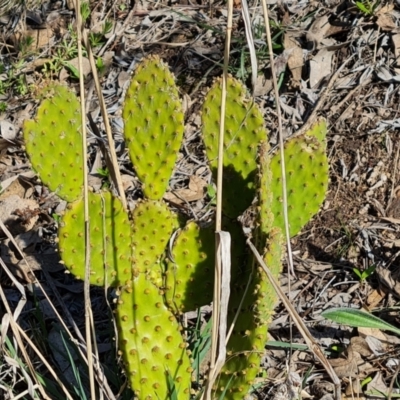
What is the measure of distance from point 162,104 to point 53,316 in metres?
1.03

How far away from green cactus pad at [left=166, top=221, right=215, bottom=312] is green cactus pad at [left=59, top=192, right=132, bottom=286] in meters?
0.12

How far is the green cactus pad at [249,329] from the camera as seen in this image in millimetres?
1652

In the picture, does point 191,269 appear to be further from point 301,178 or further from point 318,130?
point 318,130

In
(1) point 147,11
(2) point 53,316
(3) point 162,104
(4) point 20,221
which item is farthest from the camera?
(1) point 147,11

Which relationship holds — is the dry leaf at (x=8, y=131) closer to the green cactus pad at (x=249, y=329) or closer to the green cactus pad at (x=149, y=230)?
the green cactus pad at (x=149, y=230)

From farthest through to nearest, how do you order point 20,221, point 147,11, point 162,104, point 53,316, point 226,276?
point 147,11 < point 20,221 < point 53,316 < point 162,104 < point 226,276

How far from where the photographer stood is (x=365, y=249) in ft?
8.69

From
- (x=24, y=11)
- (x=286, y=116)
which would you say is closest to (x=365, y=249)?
(x=286, y=116)

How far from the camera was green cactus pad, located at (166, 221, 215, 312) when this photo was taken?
6.18 ft

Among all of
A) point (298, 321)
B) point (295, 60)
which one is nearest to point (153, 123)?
point (298, 321)

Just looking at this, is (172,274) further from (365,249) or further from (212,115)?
(365,249)

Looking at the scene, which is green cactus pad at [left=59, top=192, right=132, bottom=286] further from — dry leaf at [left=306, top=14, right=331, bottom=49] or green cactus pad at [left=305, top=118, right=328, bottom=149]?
dry leaf at [left=306, top=14, right=331, bottom=49]

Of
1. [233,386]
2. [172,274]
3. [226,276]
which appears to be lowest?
[233,386]

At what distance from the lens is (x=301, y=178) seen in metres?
1.94
